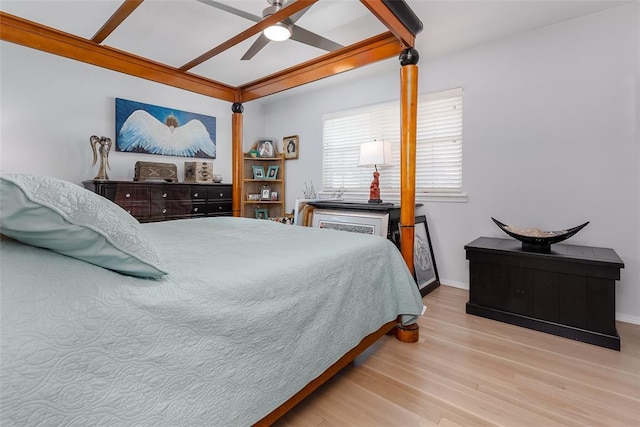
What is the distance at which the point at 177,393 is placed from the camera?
0.77m

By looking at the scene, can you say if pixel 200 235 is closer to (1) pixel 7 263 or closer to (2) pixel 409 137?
(1) pixel 7 263

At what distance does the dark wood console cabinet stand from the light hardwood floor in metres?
0.11

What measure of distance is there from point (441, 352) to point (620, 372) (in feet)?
3.02

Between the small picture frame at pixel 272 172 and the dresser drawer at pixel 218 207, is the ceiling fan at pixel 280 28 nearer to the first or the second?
the dresser drawer at pixel 218 207

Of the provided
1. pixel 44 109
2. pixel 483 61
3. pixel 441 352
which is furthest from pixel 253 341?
pixel 44 109

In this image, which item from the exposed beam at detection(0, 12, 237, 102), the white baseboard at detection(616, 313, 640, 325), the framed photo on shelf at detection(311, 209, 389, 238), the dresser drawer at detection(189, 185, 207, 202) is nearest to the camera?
the exposed beam at detection(0, 12, 237, 102)

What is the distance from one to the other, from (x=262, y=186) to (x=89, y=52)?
2.92 meters

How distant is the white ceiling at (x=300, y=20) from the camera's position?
7.38 feet

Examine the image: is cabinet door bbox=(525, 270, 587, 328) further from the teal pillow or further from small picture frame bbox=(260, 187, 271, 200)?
small picture frame bbox=(260, 187, 271, 200)

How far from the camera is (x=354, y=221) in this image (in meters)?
3.11

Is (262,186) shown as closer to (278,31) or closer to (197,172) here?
(197,172)

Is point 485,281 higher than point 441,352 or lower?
higher

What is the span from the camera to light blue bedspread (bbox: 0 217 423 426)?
58cm

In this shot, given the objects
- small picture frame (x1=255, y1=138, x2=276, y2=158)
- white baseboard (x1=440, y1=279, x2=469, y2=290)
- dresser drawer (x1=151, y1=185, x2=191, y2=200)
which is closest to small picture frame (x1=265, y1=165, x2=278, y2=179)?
small picture frame (x1=255, y1=138, x2=276, y2=158)
